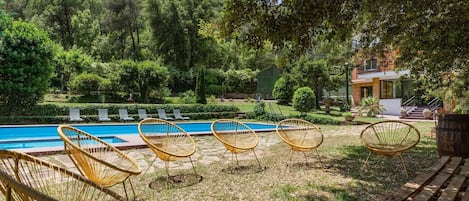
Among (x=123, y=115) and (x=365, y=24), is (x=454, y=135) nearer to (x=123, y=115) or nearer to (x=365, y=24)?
(x=365, y=24)

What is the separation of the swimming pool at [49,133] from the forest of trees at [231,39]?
3884mm

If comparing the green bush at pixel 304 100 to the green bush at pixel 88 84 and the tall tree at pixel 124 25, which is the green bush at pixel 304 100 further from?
the tall tree at pixel 124 25

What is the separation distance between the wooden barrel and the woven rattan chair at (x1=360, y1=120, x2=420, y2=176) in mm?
402

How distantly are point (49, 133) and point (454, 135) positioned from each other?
39.3 feet

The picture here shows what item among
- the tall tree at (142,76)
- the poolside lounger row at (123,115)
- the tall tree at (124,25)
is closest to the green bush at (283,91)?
the tall tree at (142,76)

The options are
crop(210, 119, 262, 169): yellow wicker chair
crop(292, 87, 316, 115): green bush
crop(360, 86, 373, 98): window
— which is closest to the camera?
crop(210, 119, 262, 169): yellow wicker chair

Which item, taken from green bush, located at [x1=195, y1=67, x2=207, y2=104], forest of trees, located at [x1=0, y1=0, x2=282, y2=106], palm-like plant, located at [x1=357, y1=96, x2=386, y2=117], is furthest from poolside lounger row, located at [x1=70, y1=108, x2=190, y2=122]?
palm-like plant, located at [x1=357, y1=96, x2=386, y2=117]

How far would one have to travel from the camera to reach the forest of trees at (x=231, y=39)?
14.4ft

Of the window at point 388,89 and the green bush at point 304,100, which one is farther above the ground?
the window at point 388,89

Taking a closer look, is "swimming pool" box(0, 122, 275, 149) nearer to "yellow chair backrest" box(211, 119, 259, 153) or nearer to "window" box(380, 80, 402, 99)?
"yellow chair backrest" box(211, 119, 259, 153)

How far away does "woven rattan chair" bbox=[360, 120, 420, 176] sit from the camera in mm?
4586

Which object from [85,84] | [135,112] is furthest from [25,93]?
[85,84]

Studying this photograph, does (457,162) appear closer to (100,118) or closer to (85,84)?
(100,118)

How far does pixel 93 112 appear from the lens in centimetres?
1485
